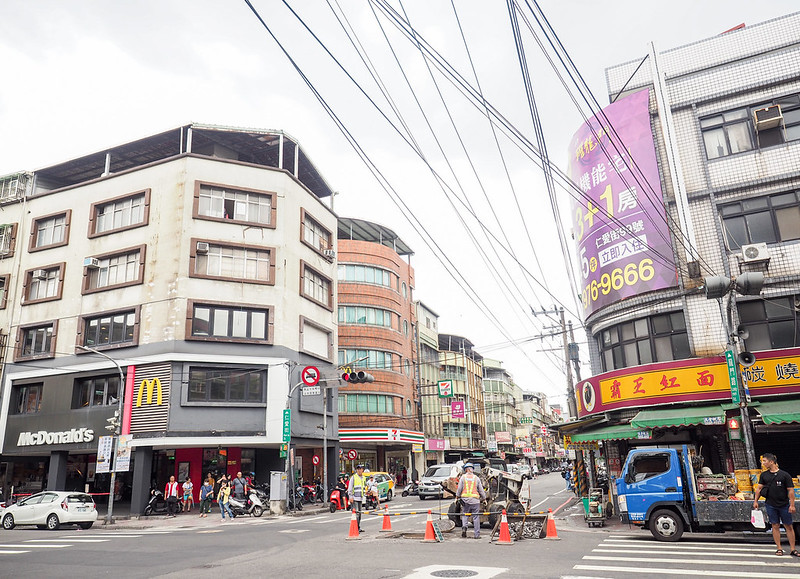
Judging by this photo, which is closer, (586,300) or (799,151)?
(799,151)

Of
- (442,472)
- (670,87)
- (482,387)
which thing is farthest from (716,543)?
(482,387)

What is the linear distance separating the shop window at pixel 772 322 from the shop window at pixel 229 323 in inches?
870

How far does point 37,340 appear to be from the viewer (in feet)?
113

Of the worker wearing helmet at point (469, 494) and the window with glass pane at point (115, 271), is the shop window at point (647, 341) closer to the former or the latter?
the worker wearing helmet at point (469, 494)

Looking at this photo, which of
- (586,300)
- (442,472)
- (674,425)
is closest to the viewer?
(674,425)

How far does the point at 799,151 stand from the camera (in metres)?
19.7

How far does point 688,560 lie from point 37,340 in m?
35.1

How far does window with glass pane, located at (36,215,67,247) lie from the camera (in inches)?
1407

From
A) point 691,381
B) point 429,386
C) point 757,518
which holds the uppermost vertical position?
point 429,386

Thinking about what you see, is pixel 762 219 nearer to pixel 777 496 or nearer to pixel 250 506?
pixel 777 496

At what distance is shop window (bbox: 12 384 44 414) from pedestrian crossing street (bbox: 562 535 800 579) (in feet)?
103

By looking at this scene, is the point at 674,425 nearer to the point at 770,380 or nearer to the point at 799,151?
the point at 770,380

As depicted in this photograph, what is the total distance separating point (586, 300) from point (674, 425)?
23.0ft

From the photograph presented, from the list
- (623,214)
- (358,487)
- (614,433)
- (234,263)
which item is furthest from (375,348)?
(614,433)
